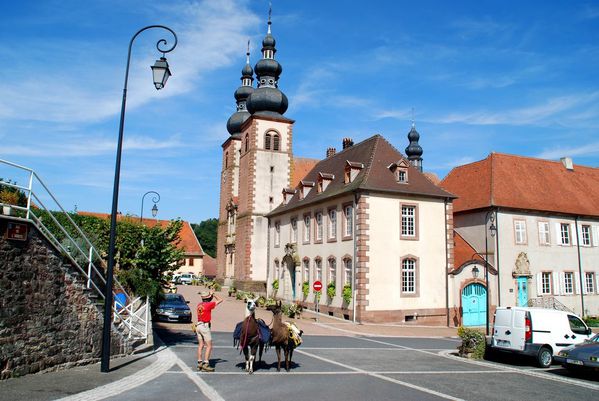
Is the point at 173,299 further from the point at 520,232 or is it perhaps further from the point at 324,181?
the point at 520,232

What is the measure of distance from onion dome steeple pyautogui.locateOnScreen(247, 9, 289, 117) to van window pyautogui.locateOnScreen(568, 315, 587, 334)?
1293 inches

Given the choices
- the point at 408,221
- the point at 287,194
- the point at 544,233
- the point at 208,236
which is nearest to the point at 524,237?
the point at 544,233

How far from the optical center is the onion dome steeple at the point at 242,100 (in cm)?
5472

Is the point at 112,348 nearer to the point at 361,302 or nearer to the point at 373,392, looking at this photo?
the point at 373,392

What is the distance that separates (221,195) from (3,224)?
4619cm

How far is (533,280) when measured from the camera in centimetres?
3109

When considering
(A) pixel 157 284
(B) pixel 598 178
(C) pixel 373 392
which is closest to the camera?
(C) pixel 373 392

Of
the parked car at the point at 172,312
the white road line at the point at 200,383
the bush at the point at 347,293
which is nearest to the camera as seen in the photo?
the white road line at the point at 200,383

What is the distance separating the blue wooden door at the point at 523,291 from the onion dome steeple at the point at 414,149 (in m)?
31.6

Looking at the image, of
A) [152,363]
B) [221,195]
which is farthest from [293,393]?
[221,195]

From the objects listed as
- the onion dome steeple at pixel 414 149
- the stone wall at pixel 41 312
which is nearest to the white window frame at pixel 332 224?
the stone wall at pixel 41 312

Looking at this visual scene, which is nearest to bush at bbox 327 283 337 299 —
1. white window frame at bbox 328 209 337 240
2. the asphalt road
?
white window frame at bbox 328 209 337 240

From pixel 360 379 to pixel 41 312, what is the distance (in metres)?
6.66

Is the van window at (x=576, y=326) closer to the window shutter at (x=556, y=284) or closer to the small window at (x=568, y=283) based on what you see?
the window shutter at (x=556, y=284)
